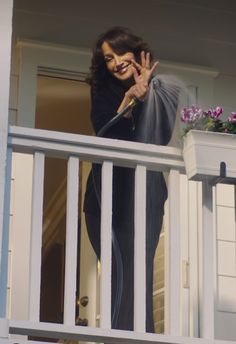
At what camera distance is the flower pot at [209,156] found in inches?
188

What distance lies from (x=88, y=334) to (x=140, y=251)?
436 millimetres

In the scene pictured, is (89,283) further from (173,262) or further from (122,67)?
(173,262)

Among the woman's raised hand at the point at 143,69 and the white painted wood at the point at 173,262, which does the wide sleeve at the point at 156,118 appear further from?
the white painted wood at the point at 173,262

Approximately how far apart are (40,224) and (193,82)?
2277 mm

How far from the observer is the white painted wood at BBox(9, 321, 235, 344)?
14.6 ft

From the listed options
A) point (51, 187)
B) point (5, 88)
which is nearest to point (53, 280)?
point (51, 187)

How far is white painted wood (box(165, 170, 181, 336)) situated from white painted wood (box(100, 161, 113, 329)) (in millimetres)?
265

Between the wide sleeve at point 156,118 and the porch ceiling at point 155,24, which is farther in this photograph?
the porch ceiling at point 155,24

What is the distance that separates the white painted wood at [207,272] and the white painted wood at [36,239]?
0.71 metres

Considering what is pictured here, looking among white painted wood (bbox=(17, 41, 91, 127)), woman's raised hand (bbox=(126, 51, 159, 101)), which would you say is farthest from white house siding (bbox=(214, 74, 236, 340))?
woman's raised hand (bbox=(126, 51, 159, 101))

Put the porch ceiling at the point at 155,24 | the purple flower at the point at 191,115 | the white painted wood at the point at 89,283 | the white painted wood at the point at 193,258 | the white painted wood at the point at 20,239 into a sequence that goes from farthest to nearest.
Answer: the porch ceiling at the point at 155,24 < the white painted wood at the point at 89,283 < the white painted wood at the point at 193,258 < the white painted wood at the point at 20,239 < the purple flower at the point at 191,115

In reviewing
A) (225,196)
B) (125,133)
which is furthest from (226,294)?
(125,133)

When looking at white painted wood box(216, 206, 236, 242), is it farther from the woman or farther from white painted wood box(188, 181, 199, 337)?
the woman

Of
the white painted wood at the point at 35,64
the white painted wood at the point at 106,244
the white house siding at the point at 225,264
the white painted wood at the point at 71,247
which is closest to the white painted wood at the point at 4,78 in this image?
the white painted wood at the point at 71,247
